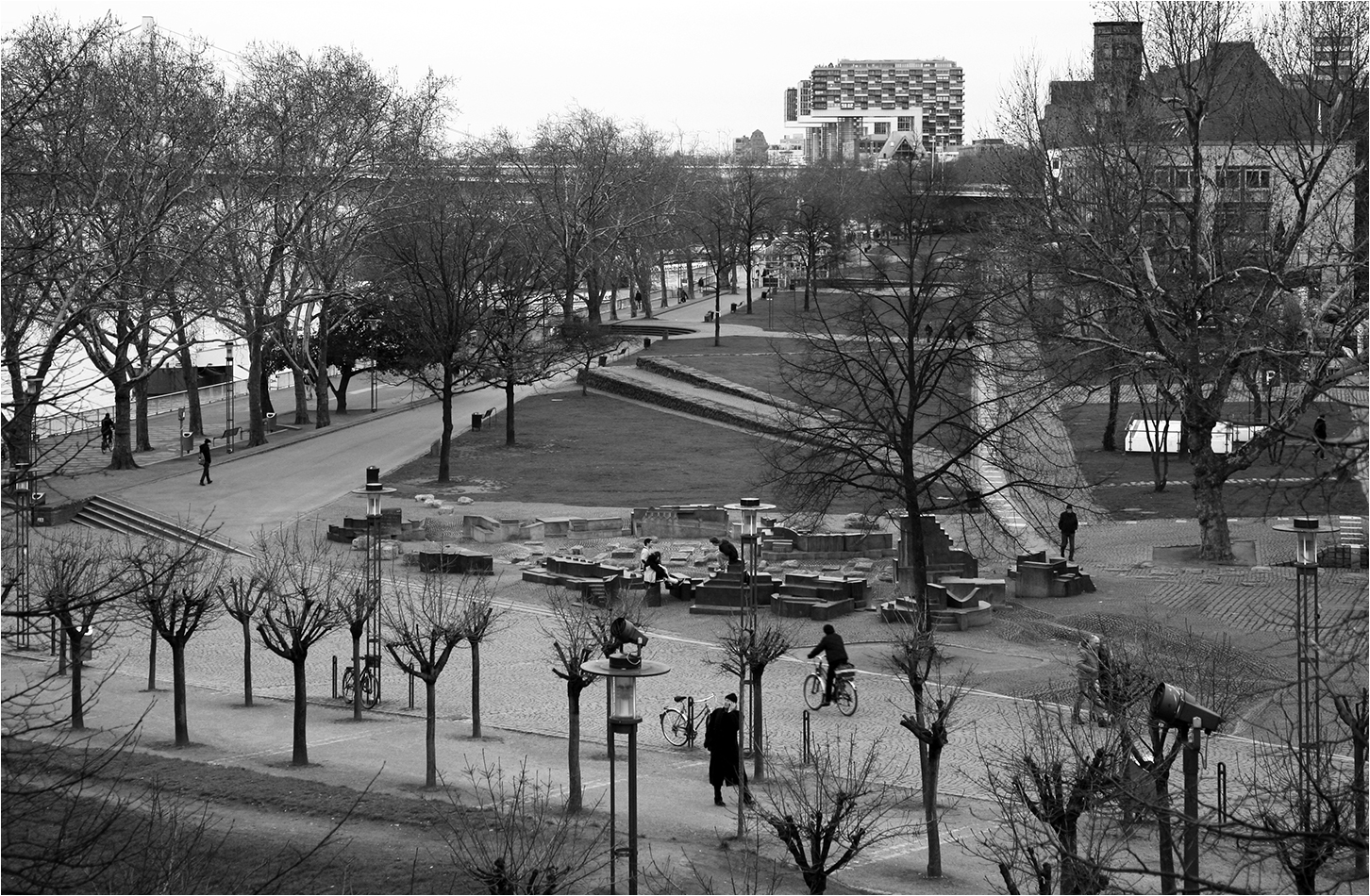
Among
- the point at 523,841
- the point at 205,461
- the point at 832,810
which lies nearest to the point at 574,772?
the point at 832,810

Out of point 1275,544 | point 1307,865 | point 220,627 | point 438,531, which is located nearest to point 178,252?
point 438,531

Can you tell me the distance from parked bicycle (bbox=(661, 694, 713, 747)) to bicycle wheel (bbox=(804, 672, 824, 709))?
1.51m

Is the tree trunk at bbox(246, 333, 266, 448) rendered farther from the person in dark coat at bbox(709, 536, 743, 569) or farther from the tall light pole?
the person in dark coat at bbox(709, 536, 743, 569)

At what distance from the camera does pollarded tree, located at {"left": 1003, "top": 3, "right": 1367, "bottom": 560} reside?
115 feet

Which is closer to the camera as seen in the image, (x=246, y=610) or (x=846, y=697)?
(x=846, y=697)

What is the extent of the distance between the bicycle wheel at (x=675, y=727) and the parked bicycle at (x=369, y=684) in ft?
14.9

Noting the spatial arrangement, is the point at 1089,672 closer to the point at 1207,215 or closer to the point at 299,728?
the point at 299,728

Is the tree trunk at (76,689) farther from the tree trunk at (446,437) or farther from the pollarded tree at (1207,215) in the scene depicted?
the tree trunk at (446,437)

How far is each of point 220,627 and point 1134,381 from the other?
2317 cm

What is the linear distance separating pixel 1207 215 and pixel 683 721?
2490 cm

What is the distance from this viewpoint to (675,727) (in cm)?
2175

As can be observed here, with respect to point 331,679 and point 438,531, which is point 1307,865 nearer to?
point 331,679

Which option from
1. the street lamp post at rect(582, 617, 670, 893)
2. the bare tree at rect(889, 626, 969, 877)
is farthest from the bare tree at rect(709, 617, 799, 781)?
the street lamp post at rect(582, 617, 670, 893)

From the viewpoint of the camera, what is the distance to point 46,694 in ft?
79.4
